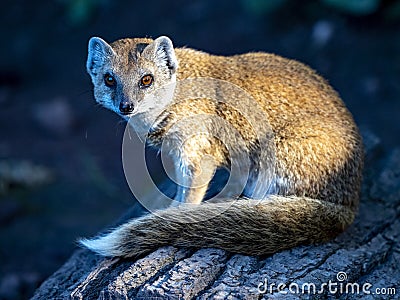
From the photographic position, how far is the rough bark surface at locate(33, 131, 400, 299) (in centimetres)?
291

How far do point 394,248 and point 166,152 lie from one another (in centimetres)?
131

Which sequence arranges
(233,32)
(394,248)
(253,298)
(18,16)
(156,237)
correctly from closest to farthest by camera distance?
(253,298)
(156,237)
(394,248)
(233,32)
(18,16)

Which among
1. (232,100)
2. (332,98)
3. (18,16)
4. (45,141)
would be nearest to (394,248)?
(332,98)

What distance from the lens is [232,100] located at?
3.69 metres

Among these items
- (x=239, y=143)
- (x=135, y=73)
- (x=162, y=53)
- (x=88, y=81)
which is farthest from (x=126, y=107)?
(x=88, y=81)

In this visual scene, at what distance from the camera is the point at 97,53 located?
11.7 ft

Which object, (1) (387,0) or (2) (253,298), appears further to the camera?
(1) (387,0)

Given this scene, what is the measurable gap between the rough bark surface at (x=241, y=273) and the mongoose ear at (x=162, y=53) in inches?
39.1

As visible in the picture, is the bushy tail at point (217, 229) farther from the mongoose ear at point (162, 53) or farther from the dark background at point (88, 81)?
the dark background at point (88, 81)

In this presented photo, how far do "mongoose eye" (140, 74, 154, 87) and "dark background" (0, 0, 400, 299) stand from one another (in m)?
1.59

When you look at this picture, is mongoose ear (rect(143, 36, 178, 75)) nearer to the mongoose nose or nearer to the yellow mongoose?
the yellow mongoose

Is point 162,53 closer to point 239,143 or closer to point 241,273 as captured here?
point 239,143

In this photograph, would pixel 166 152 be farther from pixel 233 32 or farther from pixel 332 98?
pixel 233 32

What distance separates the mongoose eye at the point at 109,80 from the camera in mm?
3488
